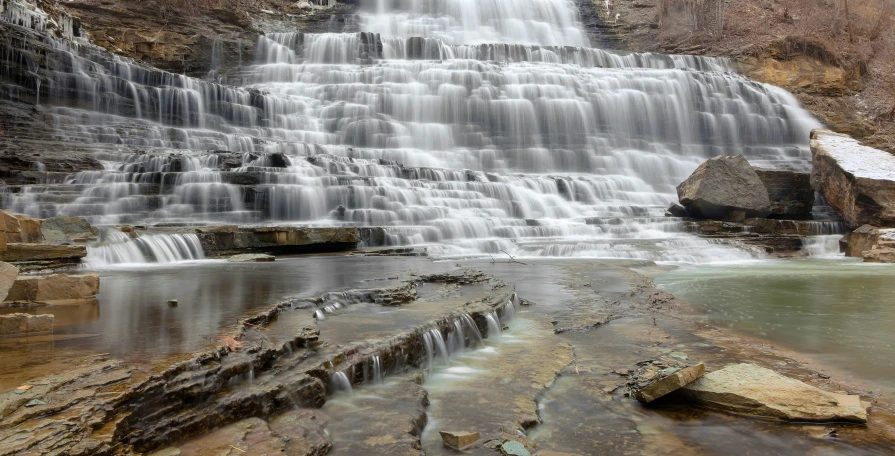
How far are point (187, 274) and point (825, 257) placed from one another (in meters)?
12.2

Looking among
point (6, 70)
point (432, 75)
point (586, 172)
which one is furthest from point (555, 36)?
point (6, 70)

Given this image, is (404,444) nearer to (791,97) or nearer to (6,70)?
(6,70)

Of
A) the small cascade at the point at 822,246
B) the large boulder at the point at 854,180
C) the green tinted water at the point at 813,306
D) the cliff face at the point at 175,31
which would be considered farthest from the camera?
the cliff face at the point at 175,31

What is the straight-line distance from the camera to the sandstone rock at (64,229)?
794cm

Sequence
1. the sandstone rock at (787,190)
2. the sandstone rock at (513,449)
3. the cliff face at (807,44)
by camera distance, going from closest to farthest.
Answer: the sandstone rock at (513,449) → the sandstone rock at (787,190) → the cliff face at (807,44)

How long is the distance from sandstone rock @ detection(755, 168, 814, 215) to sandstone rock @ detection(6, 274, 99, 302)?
48.7 ft

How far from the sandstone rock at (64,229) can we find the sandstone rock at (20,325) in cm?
531

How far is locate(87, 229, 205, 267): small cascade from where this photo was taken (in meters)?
7.91

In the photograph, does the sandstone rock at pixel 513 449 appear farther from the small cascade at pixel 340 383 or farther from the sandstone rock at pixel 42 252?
the sandstone rock at pixel 42 252

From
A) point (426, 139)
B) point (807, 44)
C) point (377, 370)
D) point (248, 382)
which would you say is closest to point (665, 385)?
point (377, 370)

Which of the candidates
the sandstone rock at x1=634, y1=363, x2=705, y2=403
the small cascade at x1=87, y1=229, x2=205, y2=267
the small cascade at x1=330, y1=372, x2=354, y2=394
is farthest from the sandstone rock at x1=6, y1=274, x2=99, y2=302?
the sandstone rock at x1=634, y1=363, x2=705, y2=403

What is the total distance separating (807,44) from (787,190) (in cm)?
1358

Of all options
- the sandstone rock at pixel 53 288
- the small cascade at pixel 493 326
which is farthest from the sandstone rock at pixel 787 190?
the sandstone rock at pixel 53 288

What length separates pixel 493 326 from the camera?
182 inches
